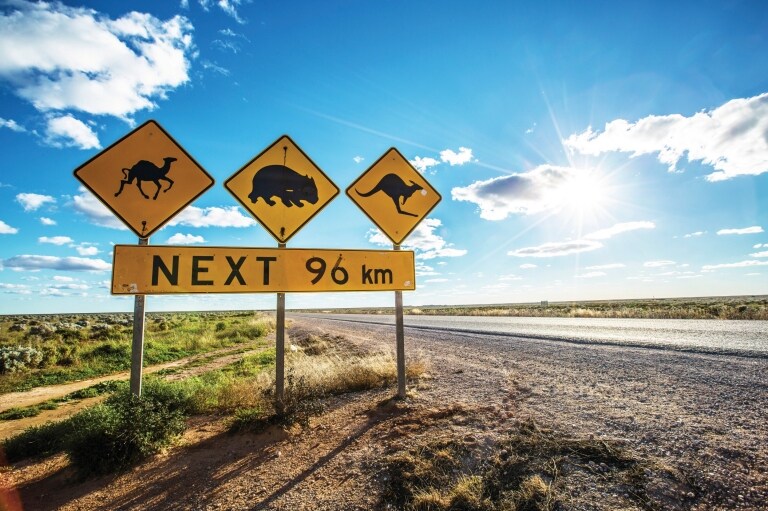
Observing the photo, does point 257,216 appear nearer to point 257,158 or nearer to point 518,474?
point 257,158

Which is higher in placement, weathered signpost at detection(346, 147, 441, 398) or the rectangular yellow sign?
weathered signpost at detection(346, 147, 441, 398)

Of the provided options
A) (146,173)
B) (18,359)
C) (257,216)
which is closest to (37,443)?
(146,173)

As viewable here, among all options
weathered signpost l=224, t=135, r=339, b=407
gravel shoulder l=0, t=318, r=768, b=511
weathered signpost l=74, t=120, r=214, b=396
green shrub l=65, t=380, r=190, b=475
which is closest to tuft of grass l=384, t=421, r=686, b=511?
gravel shoulder l=0, t=318, r=768, b=511

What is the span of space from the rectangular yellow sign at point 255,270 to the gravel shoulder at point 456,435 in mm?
1744

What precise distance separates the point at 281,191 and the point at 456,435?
3.76 m

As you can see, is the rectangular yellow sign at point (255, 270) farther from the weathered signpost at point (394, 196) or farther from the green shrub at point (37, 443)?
the green shrub at point (37, 443)

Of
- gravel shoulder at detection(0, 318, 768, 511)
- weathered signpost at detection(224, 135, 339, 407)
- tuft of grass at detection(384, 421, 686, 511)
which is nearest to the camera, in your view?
tuft of grass at detection(384, 421, 686, 511)

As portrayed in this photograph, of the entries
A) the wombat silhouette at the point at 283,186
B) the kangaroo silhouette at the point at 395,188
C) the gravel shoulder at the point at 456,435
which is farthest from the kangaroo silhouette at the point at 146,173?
the gravel shoulder at the point at 456,435

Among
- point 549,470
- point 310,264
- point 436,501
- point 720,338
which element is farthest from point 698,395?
point 720,338

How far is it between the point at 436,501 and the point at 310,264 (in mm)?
3197

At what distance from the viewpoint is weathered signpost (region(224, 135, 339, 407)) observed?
4.86m

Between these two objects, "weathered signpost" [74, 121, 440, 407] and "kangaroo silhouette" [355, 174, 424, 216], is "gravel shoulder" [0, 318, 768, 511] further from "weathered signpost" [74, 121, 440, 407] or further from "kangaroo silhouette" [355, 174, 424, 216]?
"kangaroo silhouette" [355, 174, 424, 216]

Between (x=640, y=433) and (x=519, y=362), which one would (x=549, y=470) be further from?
(x=519, y=362)

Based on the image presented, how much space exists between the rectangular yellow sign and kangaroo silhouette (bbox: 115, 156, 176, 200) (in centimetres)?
83
